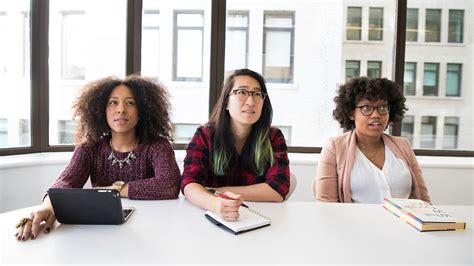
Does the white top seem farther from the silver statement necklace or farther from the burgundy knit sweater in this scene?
the silver statement necklace

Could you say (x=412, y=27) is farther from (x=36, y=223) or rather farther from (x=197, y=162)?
(x=36, y=223)

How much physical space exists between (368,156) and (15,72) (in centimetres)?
264

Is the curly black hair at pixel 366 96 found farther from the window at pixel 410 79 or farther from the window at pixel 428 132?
the window at pixel 428 132

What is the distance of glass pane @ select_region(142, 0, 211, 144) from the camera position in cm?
305

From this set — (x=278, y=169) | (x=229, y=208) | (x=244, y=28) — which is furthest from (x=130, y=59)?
(x=229, y=208)

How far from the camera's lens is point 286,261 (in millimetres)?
920

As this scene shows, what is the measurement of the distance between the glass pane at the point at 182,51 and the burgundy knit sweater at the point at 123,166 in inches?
58.2

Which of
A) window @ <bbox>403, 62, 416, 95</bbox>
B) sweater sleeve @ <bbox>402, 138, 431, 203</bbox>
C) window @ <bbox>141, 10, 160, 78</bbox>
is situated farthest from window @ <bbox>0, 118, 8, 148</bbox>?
window @ <bbox>403, 62, 416, 95</bbox>

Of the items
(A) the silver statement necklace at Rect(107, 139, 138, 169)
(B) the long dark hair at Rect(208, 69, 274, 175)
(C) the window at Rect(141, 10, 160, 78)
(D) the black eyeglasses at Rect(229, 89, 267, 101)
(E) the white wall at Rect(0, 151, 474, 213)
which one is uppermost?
(C) the window at Rect(141, 10, 160, 78)

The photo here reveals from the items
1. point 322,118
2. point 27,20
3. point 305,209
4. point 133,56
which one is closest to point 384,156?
Answer: point 305,209

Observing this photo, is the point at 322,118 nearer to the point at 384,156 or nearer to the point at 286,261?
the point at 384,156

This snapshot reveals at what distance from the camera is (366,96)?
6.17 ft

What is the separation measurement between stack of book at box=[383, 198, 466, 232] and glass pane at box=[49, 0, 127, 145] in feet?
7.69

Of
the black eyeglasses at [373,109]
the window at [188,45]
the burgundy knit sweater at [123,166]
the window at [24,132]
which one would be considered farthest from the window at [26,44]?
the black eyeglasses at [373,109]
